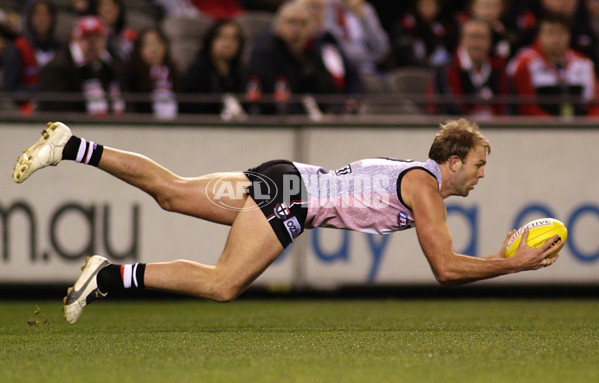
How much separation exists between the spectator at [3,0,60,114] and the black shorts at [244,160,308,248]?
14.9ft

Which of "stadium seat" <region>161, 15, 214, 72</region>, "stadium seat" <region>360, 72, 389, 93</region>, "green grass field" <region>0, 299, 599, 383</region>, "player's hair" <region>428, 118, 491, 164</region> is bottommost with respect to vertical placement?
"green grass field" <region>0, 299, 599, 383</region>

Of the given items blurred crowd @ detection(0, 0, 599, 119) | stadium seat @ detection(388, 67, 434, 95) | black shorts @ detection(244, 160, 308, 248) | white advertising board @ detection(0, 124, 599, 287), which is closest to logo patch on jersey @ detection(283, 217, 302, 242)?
black shorts @ detection(244, 160, 308, 248)

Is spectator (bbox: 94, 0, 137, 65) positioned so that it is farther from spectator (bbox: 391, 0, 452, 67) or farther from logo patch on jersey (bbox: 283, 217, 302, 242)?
logo patch on jersey (bbox: 283, 217, 302, 242)

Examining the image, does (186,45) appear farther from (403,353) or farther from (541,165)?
(403,353)

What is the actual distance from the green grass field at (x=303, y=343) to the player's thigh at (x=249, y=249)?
421mm

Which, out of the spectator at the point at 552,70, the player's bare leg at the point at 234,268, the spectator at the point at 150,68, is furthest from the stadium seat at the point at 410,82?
the player's bare leg at the point at 234,268

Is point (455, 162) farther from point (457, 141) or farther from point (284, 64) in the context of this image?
point (284, 64)

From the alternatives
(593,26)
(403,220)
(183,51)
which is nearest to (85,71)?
(183,51)

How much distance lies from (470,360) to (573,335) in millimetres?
1436

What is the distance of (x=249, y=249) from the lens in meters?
6.31

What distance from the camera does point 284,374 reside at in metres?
4.82

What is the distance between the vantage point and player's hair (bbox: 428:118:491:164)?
644 cm

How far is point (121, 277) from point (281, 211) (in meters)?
1.17

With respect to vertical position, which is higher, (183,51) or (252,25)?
(252,25)
